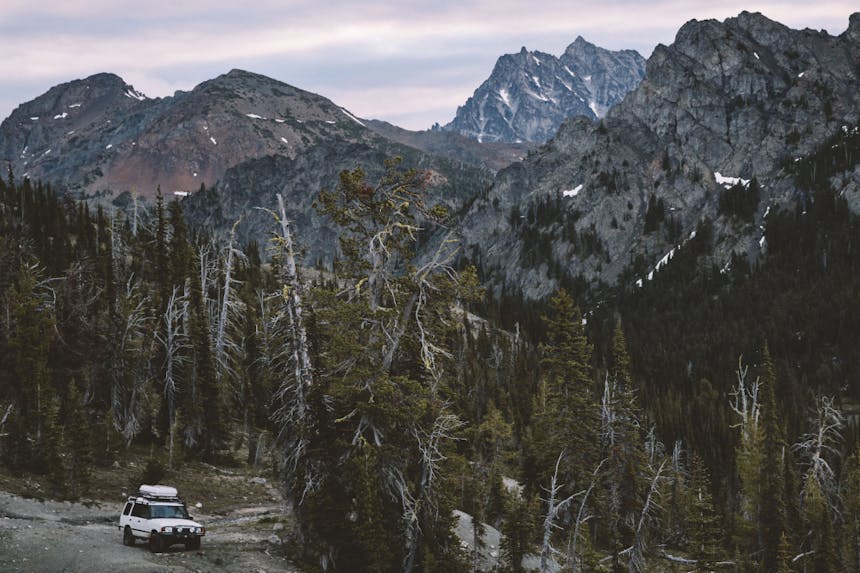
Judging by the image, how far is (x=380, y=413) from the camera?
25.1 metres

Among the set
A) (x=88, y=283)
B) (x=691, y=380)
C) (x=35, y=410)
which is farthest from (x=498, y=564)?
(x=691, y=380)

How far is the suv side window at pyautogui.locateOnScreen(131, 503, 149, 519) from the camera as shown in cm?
2388

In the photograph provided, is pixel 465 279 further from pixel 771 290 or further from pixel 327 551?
pixel 771 290

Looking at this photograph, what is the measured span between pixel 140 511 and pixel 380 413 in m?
8.98

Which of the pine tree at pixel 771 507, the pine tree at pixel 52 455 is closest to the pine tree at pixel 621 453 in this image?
the pine tree at pixel 771 507

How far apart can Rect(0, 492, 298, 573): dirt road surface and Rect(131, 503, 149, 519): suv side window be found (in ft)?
3.55

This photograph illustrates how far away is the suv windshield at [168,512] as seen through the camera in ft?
78.4

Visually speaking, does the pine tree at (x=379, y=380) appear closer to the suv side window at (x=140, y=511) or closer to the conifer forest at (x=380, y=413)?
the conifer forest at (x=380, y=413)

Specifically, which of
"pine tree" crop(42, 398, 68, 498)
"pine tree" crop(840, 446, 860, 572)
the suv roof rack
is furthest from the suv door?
"pine tree" crop(840, 446, 860, 572)

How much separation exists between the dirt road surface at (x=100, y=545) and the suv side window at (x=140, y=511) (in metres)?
1.08

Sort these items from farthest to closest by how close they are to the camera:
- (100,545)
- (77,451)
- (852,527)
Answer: (852,527) → (77,451) → (100,545)

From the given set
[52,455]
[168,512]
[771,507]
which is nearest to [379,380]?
[168,512]

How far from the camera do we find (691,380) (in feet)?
402

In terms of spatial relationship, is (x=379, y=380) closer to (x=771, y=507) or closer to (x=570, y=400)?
(x=570, y=400)
